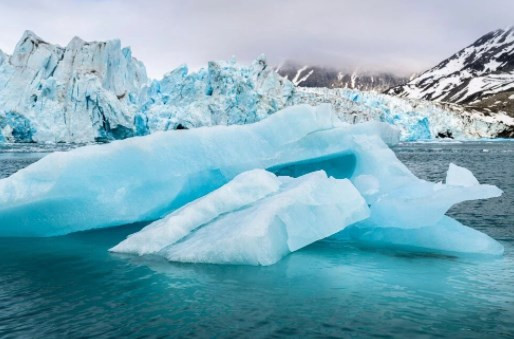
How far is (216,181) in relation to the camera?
33.1ft

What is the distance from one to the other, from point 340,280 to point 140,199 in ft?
15.3

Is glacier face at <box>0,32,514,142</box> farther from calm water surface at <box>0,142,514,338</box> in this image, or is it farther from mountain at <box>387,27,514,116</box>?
mountain at <box>387,27,514,116</box>

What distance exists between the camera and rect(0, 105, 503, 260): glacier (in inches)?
308

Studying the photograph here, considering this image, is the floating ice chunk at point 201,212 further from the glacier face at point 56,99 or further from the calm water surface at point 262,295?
the glacier face at point 56,99

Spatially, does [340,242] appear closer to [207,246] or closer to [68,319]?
[207,246]

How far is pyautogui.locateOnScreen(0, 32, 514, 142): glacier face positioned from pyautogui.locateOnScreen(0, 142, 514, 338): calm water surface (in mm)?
49515

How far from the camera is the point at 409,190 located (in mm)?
9062

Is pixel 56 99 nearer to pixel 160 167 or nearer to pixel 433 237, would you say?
pixel 160 167

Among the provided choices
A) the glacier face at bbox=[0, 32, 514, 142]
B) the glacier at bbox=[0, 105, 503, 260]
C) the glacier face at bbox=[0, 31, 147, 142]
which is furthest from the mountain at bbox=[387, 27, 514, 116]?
the glacier at bbox=[0, 105, 503, 260]

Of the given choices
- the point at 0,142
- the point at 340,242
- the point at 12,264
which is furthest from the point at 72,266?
the point at 0,142

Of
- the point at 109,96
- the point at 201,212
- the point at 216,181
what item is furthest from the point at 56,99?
the point at 201,212

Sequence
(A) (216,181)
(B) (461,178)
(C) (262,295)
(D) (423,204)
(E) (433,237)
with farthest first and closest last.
→ (A) (216,181) → (B) (461,178) → (E) (433,237) → (D) (423,204) → (C) (262,295)

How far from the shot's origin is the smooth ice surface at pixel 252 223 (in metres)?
6.40

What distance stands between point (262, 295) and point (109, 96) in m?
56.1
